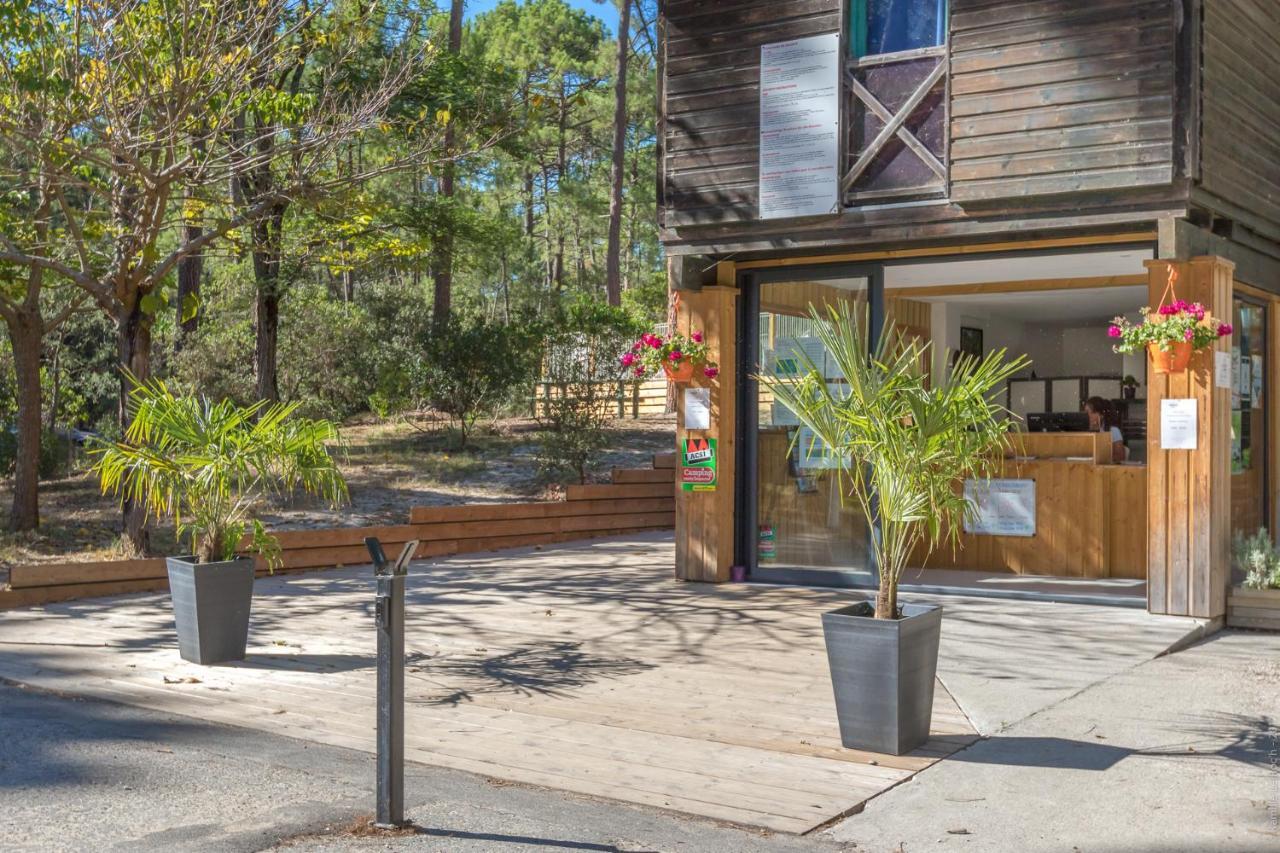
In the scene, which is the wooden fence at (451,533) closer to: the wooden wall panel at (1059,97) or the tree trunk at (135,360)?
the tree trunk at (135,360)

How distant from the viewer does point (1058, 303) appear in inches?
595

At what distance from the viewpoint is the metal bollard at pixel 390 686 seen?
14.4 ft

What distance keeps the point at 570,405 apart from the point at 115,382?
30.2ft

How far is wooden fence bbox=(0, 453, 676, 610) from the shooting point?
9648mm

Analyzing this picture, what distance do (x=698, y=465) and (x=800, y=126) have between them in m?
2.86

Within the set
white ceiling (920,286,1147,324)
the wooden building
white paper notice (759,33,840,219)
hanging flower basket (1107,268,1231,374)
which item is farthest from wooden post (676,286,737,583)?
white ceiling (920,286,1147,324)

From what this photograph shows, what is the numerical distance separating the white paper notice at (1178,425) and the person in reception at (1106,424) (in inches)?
100

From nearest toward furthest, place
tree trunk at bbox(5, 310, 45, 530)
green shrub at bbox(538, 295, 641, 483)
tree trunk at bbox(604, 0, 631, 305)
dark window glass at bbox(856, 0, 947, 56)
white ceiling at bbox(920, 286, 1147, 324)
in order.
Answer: dark window glass at bbox(856, 0, 947, 56) → tree trunk at bbox(5, 310, 45, 530) → white ceiling at bbox(920, 286, 1147, 324) → green shrub at bbox(538, 295, 641, 483) → tree trunk at bbox(604, 0, 631, 305)

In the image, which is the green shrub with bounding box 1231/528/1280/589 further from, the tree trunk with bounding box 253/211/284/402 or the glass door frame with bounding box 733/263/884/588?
the tree trunk with bounding box 253/211/284/402

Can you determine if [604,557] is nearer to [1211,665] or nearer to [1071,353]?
[1211,665]

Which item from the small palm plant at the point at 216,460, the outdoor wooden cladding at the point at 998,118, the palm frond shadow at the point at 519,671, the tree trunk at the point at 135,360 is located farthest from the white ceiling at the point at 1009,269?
the tree trunk at the point at 135,360

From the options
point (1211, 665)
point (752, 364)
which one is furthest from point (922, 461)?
point (752, 364)

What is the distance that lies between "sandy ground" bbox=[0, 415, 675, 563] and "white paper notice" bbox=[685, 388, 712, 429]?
2.83m

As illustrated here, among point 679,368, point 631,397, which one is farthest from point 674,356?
point 631,397
